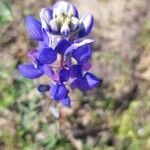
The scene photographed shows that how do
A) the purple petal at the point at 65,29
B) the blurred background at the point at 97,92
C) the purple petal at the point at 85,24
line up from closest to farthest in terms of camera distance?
the purple petal at the point at 65,29 → the purple petal at the point at 85,24 → the blurred background at the point at 97,92

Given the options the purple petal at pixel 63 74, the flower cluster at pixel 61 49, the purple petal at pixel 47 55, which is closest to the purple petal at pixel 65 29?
the flower cluster at pixel 61 49

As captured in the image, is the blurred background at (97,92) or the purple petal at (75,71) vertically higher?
the purple petal at (75,71)

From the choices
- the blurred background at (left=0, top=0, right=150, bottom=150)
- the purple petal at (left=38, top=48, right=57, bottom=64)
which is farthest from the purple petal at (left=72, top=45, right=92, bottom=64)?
the blurred background at (left=0, top=0, right=150, bottom=150)

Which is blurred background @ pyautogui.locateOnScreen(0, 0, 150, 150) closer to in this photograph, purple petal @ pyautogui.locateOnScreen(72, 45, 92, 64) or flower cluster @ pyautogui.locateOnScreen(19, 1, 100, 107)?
flower cluster @ pyautogui.locateOnScreen(19, 1, 100, 107)

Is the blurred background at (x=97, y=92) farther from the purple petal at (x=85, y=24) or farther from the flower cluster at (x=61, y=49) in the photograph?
the purple petal at (x=85, y=24)

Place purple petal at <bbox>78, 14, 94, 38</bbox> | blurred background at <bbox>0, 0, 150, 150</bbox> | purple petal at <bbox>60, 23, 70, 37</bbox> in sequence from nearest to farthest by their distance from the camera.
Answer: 1. purple petal at <bbox>60, 23, 70, 37</bbox>
2. purple petal at <bbox>78, 14, 94, 38</bbox>
3. blurred background at <bbox>0, 0, 150, 150</bbox>

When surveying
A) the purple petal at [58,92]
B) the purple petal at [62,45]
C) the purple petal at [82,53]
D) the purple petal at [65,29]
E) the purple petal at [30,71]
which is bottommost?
the purple petal at [58,92]

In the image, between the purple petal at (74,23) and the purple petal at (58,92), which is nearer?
the purple petal at (74,23)
